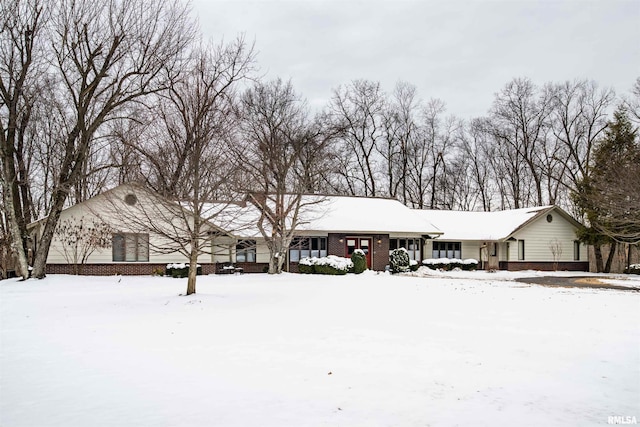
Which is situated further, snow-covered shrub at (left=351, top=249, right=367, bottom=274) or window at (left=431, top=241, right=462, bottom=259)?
window at (left=431, top=241, right=462, bottom=259)

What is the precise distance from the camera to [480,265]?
35406 mm

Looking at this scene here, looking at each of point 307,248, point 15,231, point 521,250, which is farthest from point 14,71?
point 521,250

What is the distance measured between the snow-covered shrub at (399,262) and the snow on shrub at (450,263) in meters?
3.80

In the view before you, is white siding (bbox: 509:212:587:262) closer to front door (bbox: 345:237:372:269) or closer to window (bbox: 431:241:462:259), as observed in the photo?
window (bbox: 431:241:462:259)

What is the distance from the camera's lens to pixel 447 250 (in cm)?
3484

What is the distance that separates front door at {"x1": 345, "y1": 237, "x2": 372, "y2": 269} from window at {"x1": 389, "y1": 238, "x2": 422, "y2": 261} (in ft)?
6.96

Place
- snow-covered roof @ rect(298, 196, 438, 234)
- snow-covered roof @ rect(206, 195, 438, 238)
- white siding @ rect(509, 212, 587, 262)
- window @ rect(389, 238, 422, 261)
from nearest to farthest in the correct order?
snow-covered roof @ rect(206, 195, 438, 238), snow-covered roof @ rect(298, 196, 438, 234), window @ rect(389, 238, 422, 261), white siding @ rect(509, 212, 587, 262)

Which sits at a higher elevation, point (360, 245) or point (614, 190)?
point (614, 190)

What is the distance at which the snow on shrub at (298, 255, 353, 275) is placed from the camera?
86.6 feet

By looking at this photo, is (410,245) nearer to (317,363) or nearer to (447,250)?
(447,250)

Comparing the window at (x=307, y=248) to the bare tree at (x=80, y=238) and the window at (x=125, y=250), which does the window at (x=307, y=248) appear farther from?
the bare tree at (x=80, y=238)

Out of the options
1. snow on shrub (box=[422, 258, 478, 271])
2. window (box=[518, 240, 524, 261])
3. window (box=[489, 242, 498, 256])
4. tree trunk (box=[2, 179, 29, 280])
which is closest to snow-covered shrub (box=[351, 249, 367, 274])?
snow on shrub (box=[422, 258, 478, 271])

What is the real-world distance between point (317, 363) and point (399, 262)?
22.0 metres

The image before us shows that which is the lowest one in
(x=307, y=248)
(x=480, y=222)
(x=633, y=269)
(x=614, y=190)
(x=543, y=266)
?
(x=633, y=269)
